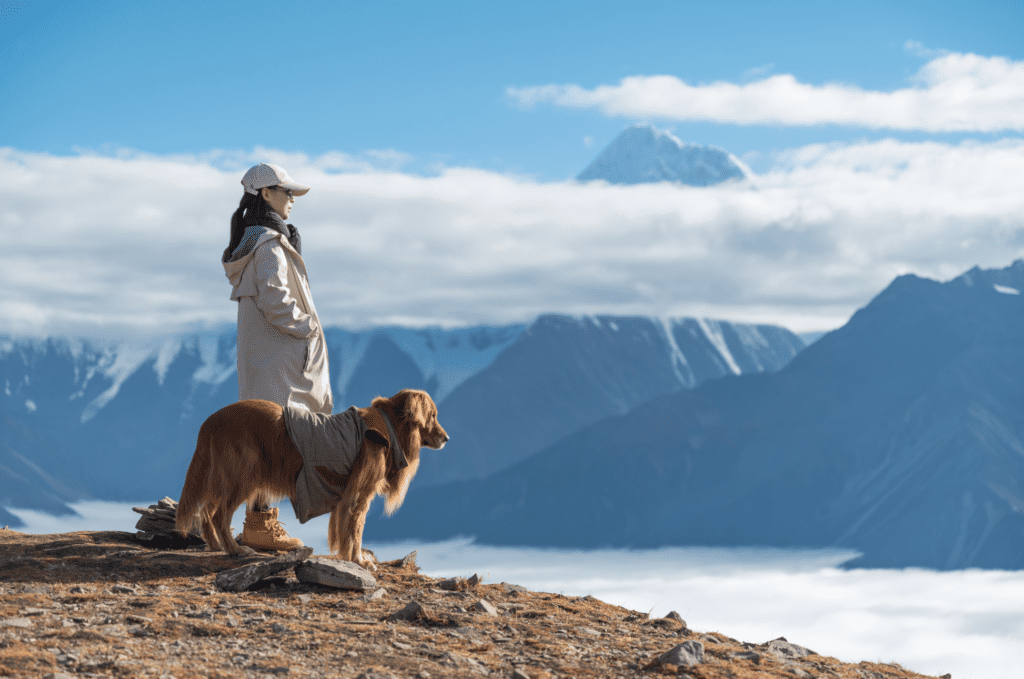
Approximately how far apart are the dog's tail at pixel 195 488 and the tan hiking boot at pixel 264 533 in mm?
992

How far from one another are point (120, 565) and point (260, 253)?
3791mm

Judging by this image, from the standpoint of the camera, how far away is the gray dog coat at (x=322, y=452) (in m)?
11.4

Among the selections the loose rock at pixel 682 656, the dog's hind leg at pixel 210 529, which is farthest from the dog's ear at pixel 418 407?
the loose rock at pixel 682 656

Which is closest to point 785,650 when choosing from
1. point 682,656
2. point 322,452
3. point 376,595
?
point 682,656

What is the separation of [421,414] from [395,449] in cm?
50

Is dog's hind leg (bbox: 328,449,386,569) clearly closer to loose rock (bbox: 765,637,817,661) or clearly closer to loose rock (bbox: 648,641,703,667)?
loose rock (bbox: 648,641,703,667)

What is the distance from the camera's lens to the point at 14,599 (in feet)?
31.1

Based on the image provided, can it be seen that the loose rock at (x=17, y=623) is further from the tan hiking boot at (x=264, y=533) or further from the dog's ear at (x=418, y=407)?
the dog's ear at (x=418, y=407)

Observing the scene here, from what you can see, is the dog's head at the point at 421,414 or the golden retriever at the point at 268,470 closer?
the golden retriever at the point at 268,470

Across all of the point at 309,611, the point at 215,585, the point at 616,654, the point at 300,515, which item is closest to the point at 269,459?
the point at 300,515

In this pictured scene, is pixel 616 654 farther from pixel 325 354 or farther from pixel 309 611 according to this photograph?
pixel 325 354

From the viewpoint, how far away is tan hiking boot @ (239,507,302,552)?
488 inches

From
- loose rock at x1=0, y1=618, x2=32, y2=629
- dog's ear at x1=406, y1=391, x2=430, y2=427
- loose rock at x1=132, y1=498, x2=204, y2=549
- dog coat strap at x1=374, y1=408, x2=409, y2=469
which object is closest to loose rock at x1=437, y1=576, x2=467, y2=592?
dog coat strap at x1=374, y1=408, x2=409, y2=469

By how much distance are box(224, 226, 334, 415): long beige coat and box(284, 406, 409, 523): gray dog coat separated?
0.98 metres
